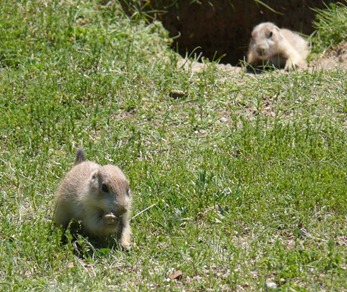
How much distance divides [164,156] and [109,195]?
1.59 meters

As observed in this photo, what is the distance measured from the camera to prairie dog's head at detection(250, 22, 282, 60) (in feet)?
37.2

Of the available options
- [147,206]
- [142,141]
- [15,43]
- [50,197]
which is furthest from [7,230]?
[15,43]

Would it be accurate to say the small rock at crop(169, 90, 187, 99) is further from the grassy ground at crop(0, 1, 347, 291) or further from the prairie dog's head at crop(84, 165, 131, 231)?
the prairie dog's head at crop(84, 165, 131, 231)

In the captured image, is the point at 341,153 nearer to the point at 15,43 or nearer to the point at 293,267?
the point at 293,267

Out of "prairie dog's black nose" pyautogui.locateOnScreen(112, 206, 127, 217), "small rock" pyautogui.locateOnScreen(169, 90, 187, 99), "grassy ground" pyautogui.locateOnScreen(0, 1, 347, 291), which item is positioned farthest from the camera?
"small rock" pyautogui.locateOnScreen(169, 90, 187, 99)

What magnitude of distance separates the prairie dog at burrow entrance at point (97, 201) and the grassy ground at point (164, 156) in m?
0.15

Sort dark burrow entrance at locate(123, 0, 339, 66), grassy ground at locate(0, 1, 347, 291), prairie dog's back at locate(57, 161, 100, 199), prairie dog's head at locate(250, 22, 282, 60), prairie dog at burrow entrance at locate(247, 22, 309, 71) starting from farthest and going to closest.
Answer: dark burrow entrance at locate(123, 0, 339, 66)
prairie dog's head at locate(250, 22, 282, 60)
prairie dog at burrow entrance at locate(247, 22, 309, 71)
prairie dog's back at locate(57, 161, 100, 199)
grassy ground at locate(0, 1, 347, 291)

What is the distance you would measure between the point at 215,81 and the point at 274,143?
1601 millimetres

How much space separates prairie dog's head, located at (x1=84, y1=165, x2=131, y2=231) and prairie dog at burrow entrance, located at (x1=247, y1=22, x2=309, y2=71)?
4943mm

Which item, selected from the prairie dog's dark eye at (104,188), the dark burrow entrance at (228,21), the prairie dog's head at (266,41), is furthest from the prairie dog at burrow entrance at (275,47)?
the prairie dog's dark eye at (104,188)

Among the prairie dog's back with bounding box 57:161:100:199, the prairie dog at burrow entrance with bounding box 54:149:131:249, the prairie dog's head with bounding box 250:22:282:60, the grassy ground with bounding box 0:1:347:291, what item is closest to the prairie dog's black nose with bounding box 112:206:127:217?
the prairie dog at burrow entrance with bounding box 54:149:131:249

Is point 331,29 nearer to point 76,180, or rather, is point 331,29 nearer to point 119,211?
point 76,180

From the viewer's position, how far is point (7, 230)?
6711 mm

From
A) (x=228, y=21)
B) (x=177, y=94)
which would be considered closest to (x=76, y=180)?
(x=177, y=94)
